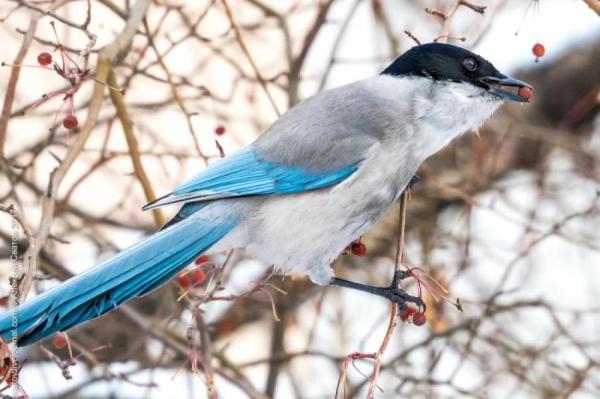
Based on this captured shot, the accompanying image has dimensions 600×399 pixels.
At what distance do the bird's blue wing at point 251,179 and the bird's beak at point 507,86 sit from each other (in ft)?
1.61

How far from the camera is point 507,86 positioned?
334 cm

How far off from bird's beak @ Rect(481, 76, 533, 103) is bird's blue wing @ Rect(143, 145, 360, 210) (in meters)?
0.49

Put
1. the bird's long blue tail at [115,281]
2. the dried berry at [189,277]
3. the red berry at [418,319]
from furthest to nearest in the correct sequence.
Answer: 1. the dried berry at [189,277]
2. the red berry at [418,319]
3. the bird's long blue tail at [115,281]

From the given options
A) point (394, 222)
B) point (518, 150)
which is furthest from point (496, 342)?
point (518, 150)

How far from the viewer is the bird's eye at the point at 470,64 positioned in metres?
3.34

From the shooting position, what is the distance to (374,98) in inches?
137

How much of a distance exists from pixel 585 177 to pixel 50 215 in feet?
9.31

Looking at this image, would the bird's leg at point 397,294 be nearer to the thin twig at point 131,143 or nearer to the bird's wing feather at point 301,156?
the bird's wing feather at point 301,156

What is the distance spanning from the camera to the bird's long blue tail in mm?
2658

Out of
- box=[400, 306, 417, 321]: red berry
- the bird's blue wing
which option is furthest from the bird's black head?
box=[400, 306, 417, 321]: red berry

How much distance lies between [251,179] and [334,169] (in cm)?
28

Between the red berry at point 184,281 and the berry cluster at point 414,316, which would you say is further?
the red berry at point 184,281

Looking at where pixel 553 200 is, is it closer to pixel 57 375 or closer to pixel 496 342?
pixel 496 342

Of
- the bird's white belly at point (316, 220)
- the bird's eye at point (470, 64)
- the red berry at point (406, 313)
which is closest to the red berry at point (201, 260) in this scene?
the bird's white belly at point (316, 220)
